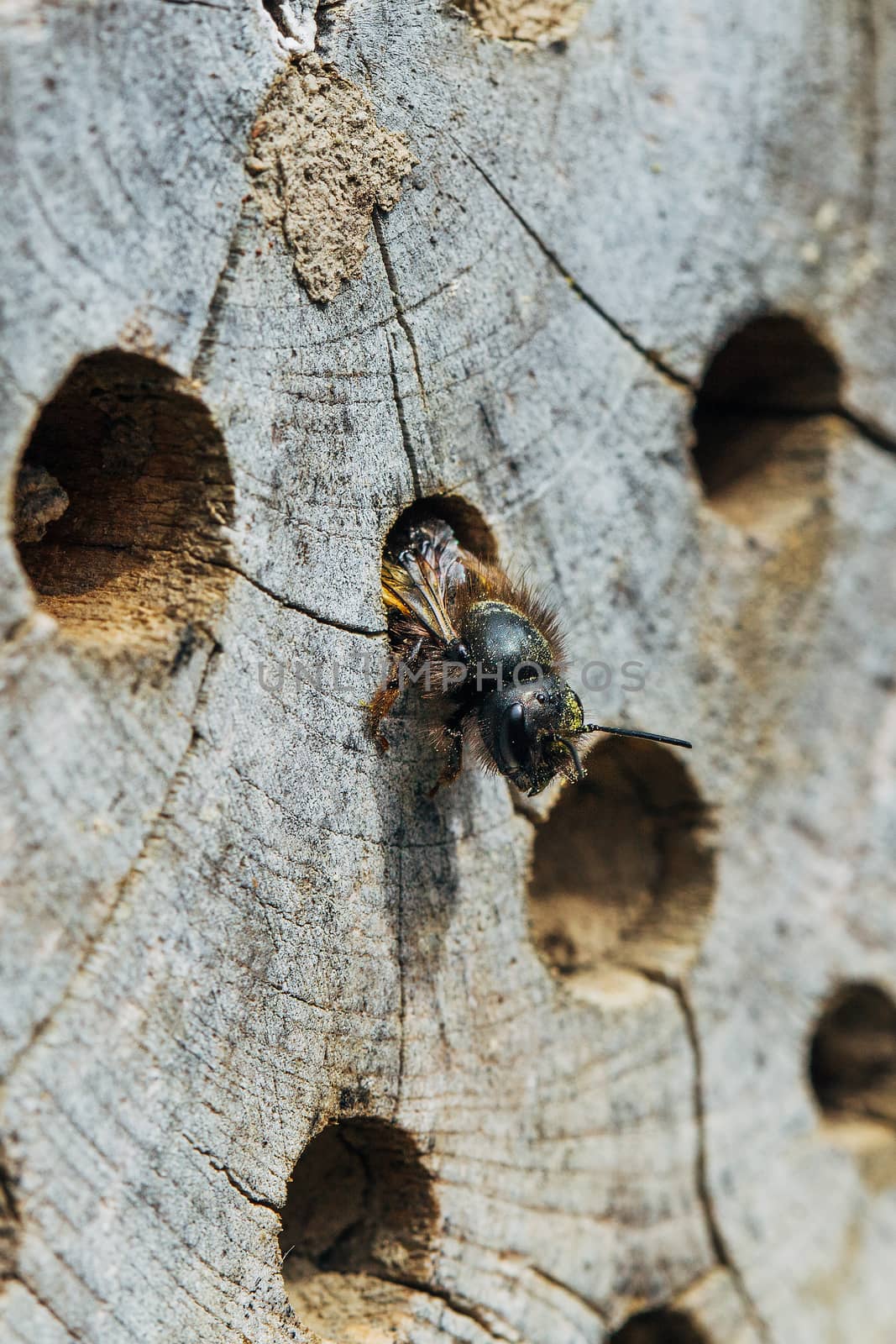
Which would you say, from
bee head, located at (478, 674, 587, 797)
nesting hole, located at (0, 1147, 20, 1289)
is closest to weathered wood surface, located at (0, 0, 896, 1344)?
nesting hole, located at (0, 1147, 20, 1289)

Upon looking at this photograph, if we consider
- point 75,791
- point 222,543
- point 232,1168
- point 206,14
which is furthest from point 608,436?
point 232,1168

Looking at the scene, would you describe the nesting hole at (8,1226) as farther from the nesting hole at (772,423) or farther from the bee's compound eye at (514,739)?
the nesting hole at (772,423)

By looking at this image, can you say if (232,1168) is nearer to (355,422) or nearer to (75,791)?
(75,791)

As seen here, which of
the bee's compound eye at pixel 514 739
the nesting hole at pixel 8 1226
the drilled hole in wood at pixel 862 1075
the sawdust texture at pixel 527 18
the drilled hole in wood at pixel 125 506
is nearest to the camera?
the nesting hole at pixel 8 1226

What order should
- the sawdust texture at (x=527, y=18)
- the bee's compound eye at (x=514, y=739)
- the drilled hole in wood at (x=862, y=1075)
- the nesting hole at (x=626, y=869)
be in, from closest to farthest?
the bee's compound eye at (x=514, y=739), the sawdust texture at (x=527, y=18), the nesting hole at (x=626, y=869), the drilled hole in wood at (x=862, y=1075)

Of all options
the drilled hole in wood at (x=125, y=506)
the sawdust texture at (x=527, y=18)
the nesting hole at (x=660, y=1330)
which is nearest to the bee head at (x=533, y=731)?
the drilled hole in wood at (x=125, y=506)

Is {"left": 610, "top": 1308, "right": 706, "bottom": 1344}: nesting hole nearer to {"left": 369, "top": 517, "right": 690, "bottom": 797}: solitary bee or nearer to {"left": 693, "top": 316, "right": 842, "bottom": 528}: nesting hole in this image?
{"left": 369, "top": 517, "right": 690, "bottom": 797}: solitary bee
